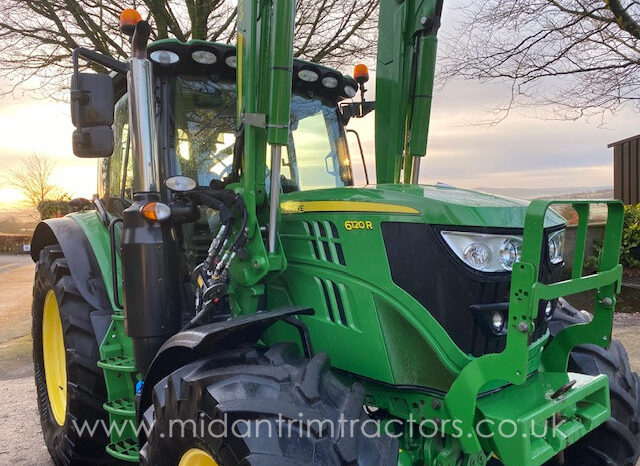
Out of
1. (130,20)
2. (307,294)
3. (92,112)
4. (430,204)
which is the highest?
(130,20)

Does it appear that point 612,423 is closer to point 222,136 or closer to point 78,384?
point 222,136

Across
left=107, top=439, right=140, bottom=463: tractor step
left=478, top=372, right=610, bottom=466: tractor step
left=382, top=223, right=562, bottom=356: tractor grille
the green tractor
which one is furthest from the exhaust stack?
left=478, top=372, right=610, bottom=466: tractor step

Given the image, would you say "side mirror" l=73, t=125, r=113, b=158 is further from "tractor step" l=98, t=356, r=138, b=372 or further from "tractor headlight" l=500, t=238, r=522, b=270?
"tractor headlight" l=500, t=238, r=522, b=270

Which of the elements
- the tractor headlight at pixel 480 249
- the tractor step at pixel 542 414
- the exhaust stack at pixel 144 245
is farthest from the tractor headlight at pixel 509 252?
the exhaust stack at pixel 144 245

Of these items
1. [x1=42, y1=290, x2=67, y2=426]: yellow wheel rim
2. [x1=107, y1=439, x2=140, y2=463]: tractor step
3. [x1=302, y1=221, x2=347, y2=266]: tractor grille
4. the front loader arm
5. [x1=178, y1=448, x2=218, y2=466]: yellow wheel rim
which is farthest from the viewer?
[x1=42, y1=290, x2=67, y2=426]: yellow wheel rim

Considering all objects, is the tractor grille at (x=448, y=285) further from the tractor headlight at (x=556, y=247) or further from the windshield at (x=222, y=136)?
the windshield at (x=222, y=136)

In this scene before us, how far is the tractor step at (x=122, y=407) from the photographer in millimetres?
2752

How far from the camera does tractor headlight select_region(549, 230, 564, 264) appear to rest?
7.30ft

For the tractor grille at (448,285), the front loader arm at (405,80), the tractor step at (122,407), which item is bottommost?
the tractor step at (122,407)

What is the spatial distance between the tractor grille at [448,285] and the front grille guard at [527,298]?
16 centimetres

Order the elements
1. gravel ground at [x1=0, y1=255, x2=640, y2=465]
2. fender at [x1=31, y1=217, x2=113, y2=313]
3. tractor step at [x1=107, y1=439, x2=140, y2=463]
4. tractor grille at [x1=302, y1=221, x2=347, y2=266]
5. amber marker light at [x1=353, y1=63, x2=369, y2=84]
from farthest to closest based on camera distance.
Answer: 1. gravel ground at [x1=0, y1=255, x2=640, y2=465]
2. amber marker light at [x1=353, y1=63, x2=369, y2=84]
3. fender at [x1=31, y1=217, x2=113, y2=313]
4. tractor step at [x1=107, y1=439, x2=140, y2=463]
5. tractor grille at [x1=302, y1=221, x2=347, y2=266]

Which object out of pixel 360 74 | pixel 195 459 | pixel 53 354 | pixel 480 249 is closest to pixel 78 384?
pixel 53 354

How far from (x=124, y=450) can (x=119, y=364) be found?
432 millimetres

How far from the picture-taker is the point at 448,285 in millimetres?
1994
